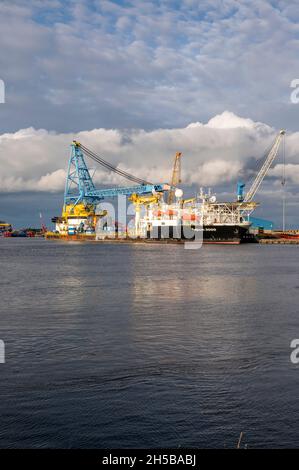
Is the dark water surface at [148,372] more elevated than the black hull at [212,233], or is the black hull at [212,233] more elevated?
the black hull at [212,233]

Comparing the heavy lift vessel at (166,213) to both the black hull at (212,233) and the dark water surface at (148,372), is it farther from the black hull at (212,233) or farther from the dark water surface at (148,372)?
the dark water surface at (148,372)

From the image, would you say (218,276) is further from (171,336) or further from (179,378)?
(179,378)

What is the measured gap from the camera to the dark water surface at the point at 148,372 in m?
11.3

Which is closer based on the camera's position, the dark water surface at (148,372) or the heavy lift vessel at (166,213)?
A: the dark water surface at (148,372)

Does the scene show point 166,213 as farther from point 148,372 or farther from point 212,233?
point 148,372

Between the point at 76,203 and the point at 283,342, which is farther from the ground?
the point at 76,203

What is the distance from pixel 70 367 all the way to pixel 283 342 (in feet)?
27.8

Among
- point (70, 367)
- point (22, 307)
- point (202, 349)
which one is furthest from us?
point (22, 307)

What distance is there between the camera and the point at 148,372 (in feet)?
51.3

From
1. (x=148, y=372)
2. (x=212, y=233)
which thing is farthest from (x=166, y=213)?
(x=148, y=372)

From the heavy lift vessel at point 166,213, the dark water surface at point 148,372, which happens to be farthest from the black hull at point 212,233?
the dark water surface at point 148,372

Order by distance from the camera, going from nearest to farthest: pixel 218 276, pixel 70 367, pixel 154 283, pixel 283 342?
pixel 70 367, pixel 283 342, pixel 154 283, pixel 218 276

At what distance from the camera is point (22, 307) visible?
94.1 ft
